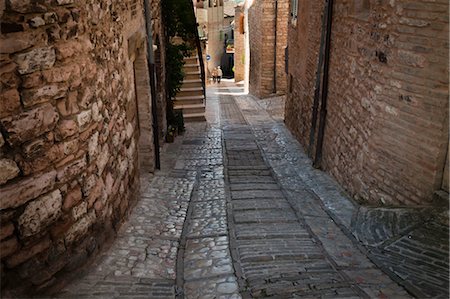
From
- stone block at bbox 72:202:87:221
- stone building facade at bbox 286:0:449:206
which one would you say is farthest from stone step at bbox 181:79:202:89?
stone block at bbox 72:202:87:221

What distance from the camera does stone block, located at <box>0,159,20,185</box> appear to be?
2671 millimetres

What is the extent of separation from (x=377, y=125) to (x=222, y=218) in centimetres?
226

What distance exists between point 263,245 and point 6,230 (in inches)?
98.0

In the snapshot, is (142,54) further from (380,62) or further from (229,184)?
(380,62)

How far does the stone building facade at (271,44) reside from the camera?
17.3 metres

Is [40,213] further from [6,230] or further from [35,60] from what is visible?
[35,60]

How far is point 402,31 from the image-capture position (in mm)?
4516

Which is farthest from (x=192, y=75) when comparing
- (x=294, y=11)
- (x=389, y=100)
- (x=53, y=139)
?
(x=53, y=139)

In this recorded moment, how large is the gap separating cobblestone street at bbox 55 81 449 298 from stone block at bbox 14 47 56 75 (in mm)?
1688

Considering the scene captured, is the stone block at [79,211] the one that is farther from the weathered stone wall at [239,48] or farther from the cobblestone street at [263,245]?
the weathered stone wall at [239,48]

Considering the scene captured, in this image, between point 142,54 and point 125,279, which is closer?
point 125,279

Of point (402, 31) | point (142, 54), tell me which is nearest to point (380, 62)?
point (402, 31)

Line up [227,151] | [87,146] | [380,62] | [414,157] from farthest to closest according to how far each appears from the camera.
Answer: [227,151]
[380,62]
[414,157]
[87,146]

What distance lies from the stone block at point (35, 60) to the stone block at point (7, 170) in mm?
600
